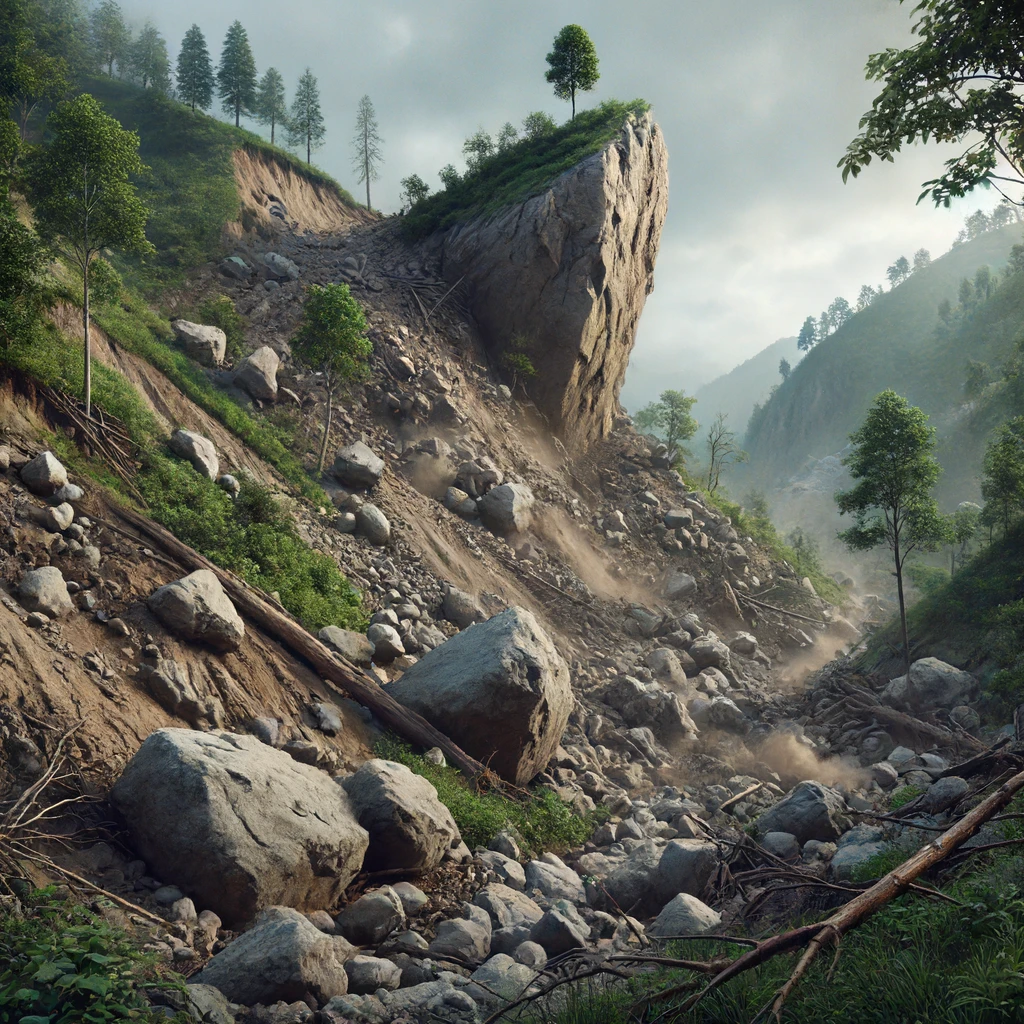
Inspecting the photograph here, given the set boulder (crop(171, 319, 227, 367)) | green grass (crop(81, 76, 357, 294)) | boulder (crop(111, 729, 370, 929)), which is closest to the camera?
boulder (crop(111, 729, 370, 929))

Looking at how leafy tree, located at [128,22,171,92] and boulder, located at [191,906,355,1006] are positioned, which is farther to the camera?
leafy tree, located at [128,22,171,92]

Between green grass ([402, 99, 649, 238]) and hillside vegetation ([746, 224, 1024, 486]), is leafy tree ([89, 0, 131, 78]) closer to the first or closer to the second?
green grass ([402, 99, 649, 238])

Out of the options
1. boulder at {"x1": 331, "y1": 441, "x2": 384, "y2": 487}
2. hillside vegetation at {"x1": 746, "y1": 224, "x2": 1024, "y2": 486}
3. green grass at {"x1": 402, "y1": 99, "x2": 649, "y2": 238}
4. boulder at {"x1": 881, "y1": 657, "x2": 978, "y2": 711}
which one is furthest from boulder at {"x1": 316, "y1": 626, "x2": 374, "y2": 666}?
hillside vegetation at {"x1": 746, "y1": 224, "x2": 1024, "y2": 486}

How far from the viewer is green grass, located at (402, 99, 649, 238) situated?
93.8ft

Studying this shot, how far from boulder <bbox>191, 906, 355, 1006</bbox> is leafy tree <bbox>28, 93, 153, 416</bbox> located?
1007 cm

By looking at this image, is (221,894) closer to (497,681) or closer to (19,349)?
(497,681)

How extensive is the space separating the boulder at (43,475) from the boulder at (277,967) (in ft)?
23.2

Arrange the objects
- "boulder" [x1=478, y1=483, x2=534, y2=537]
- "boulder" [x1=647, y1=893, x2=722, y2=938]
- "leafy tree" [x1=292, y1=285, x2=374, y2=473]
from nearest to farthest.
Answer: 1. "boulder" [x1=647, y1=893, x2=722, y2=938]
2. "leafy tree" [x1=292, y1=285, x2=374, y2=473]
3. "boulder" [x1=478, y1=483, x2=534, y2=537]

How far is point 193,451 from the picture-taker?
43.9ft

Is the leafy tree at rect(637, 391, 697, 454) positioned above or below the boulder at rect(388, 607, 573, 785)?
above

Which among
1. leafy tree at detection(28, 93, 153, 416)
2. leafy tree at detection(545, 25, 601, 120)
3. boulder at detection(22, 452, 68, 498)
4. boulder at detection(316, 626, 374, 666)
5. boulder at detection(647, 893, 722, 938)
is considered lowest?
boulder at detection(647, 893, 722, 938)

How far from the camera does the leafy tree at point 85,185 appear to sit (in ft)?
39.7

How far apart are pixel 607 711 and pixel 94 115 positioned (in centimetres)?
1540

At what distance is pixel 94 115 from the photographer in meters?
12.2
